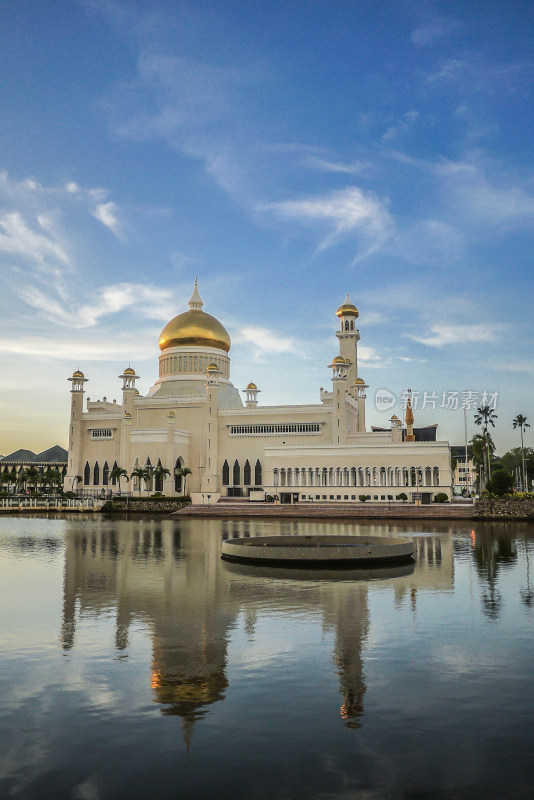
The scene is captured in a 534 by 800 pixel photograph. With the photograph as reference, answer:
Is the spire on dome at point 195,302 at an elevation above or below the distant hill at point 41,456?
above

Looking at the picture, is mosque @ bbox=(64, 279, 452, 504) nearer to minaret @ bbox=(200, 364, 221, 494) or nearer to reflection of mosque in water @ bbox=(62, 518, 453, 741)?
minaret @ bbox=(200, 364, 221, 494)

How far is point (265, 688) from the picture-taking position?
943cm

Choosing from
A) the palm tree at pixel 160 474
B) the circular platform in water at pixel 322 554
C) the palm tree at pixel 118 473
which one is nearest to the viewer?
the circular platform in water at pixel 322 554

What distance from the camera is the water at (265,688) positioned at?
6863mm

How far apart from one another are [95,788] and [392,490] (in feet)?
179

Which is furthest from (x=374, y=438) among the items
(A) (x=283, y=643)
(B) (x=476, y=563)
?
(A) (x=283, y=643)

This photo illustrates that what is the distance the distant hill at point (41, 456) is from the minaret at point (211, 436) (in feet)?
186

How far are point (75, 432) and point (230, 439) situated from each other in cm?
1681

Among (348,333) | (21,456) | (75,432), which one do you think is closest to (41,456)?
(21,456)

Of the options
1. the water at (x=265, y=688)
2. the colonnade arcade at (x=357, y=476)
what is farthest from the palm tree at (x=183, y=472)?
the water at (x=265, y=688)

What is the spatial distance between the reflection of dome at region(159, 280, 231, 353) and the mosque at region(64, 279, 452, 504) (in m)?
0.11

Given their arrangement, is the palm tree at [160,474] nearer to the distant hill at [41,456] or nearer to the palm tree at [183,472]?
the palm tree at [183,472]

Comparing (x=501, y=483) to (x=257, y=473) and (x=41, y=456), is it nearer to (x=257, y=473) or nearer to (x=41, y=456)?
(x=257, y=473)

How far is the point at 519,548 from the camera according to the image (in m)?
29.0
